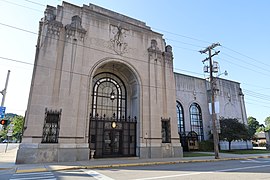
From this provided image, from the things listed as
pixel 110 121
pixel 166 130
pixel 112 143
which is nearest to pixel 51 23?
pixel 110 121

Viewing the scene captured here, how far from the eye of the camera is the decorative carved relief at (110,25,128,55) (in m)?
18.7

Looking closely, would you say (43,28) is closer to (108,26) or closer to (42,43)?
(42,43)

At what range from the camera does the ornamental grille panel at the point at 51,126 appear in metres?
13.8

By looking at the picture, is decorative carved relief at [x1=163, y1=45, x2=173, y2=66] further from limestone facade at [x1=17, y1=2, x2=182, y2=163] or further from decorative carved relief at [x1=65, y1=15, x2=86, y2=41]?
decorative carved relief at [x1=65, y1=15, x2=86, y2=41]

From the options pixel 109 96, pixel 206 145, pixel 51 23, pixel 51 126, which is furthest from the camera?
pixel 206 145

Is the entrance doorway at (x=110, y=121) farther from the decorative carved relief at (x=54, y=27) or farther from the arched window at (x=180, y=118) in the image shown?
the arched window at (x=180, y=118)

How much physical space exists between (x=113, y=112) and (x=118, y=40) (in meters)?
7.67

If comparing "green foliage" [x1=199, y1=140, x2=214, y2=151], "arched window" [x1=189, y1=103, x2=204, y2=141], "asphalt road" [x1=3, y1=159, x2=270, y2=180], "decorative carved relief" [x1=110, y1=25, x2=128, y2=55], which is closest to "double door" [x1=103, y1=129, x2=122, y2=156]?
"asphalt road" [x1=3, y1=159, x2=270, y2=180]

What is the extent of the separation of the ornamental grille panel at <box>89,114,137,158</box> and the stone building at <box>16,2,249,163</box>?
89 mm

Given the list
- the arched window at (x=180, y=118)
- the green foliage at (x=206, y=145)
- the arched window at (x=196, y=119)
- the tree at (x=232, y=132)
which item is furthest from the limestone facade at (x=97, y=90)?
the arched window at (x=196, y=119)

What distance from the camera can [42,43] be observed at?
50.1 feet

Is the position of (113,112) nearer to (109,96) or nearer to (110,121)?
(109,96)

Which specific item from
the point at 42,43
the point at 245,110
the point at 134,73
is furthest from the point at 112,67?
the point at 245,110

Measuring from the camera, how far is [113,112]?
20016 mm
